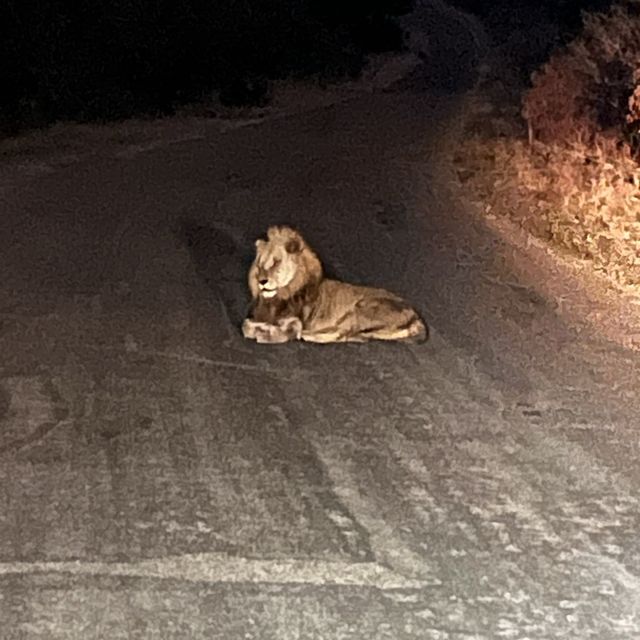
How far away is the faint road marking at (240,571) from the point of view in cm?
457

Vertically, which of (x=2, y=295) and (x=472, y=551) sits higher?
(x=472, y=551)

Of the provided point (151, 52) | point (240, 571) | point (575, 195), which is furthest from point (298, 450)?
point (151, 52)

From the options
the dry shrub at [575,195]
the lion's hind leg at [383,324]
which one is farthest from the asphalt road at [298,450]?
the dry shrub at [575,195]

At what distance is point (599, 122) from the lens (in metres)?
11.9

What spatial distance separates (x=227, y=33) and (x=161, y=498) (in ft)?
51.6

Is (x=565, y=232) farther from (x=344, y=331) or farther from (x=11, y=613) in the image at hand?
(x=11, y=613)

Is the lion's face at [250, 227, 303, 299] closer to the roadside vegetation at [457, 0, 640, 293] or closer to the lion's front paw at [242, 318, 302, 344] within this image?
the lion's front paw at [242, 318, 302, 344]

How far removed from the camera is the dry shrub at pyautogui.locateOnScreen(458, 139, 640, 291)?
9133 mm

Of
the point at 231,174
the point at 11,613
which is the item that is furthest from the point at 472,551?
the point at 231,174

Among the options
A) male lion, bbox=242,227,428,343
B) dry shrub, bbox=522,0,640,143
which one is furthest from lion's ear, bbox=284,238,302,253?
dry shrub, bbox=522,0,640,143

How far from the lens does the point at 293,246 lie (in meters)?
7.16

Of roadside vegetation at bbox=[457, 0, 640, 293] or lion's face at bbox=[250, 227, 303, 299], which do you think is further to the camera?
roadside vegetation at bbox=[457, 0, 640, 293]

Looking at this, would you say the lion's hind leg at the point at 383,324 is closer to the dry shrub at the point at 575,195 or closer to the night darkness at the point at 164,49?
the dry shrub at the point at 575,195

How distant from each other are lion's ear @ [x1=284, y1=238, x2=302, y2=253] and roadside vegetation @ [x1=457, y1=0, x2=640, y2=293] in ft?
7.68
